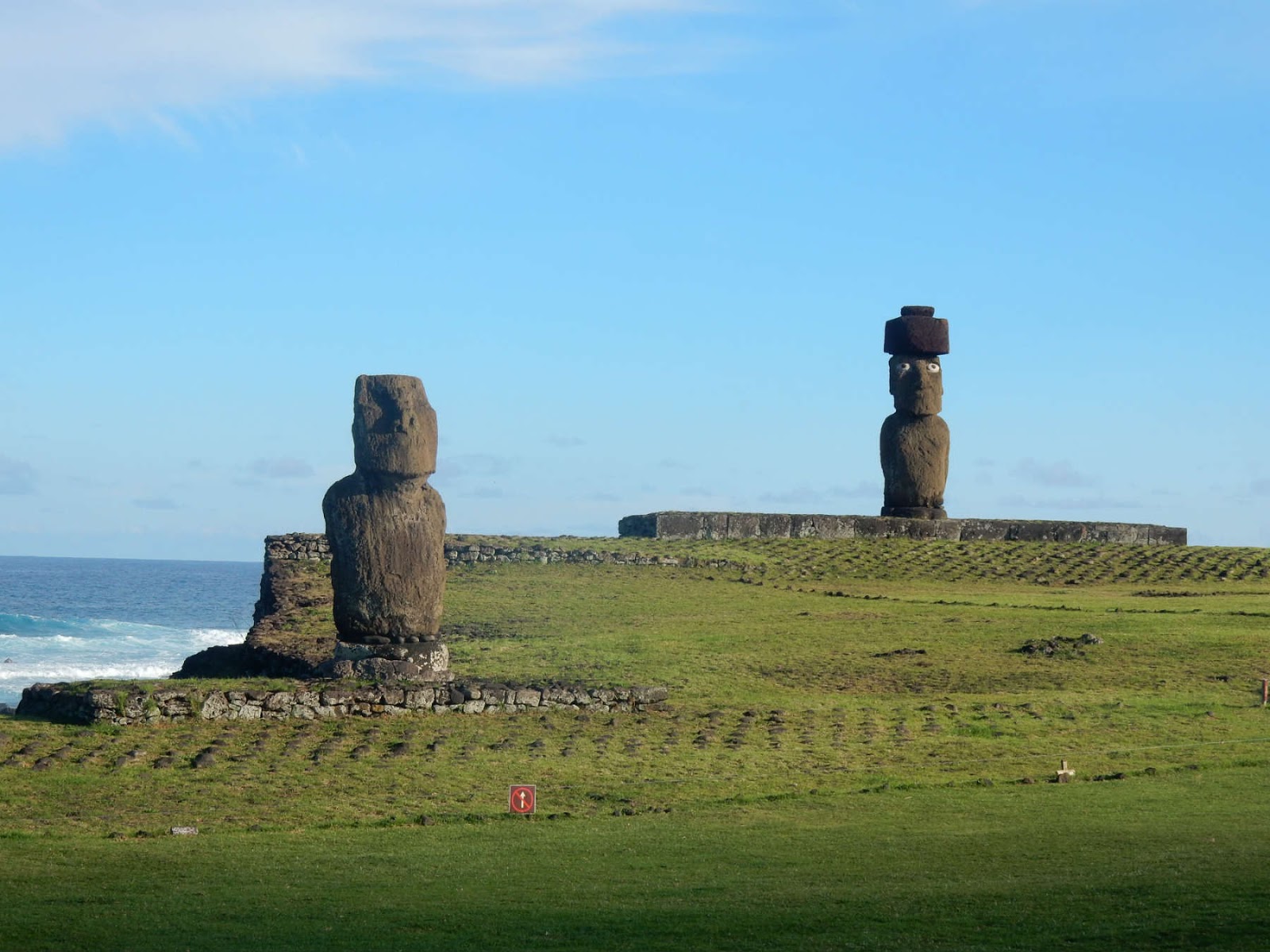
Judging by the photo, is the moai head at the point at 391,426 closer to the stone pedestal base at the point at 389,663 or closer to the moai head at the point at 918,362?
the stone pedestal base at the point at 389,663

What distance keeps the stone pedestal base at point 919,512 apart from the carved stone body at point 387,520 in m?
22.5

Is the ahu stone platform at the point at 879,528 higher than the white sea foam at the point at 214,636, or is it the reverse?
the ahu stone platform at the point at 879,528

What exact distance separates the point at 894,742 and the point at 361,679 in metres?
7.07

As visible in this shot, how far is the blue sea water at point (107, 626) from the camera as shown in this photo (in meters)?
49.8

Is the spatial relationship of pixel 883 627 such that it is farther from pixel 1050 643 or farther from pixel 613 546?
pixel 613 546

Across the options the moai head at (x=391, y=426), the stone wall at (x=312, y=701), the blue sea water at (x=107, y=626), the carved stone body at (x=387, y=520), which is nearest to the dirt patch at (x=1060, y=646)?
the stone wall at (x=312, y=701)

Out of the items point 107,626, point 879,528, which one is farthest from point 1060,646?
point 107,626

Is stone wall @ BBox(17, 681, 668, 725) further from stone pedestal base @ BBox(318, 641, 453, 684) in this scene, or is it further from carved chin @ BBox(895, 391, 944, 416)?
carved chin @ BBox(895, 391, 944, 416)

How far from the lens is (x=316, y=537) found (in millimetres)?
37156

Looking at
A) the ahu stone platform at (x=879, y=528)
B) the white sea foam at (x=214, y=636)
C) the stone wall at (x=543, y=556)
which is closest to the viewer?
the stone wall at (x=543, y=556)

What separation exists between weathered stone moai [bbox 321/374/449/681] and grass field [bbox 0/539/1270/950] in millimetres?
1450

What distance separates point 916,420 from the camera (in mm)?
42000

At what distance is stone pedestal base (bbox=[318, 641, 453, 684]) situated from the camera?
21.4 m

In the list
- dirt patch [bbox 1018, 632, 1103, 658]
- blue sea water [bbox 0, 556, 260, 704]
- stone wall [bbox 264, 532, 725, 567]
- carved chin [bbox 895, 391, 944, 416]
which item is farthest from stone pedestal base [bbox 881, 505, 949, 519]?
blue sea water [bbox 0, 556, 260, 704]
